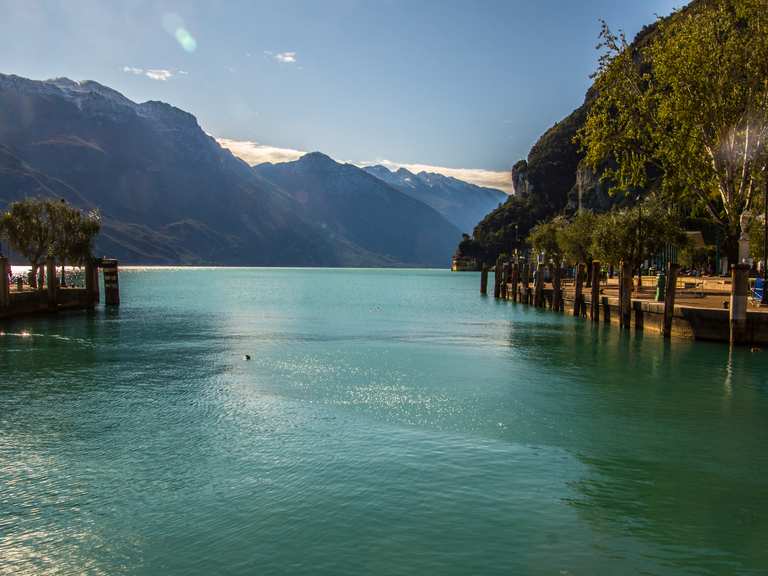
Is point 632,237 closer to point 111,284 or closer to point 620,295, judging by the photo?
point 620,295

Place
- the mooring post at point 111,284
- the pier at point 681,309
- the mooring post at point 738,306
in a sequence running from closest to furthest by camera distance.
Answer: the mooring post at point 738,306
the pier at point 681,309
the mooring post at point 111,284

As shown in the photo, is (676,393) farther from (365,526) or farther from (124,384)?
(124,384)

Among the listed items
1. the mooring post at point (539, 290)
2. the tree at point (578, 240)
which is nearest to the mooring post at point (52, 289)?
the mooring post at point (539, 290)

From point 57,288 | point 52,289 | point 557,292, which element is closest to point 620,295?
point 557,292

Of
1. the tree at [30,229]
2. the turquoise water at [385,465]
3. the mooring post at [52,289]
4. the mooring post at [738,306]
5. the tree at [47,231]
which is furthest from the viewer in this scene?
the tree at [47,231]

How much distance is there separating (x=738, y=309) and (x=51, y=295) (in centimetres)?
4764

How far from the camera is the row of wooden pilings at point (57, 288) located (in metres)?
44.7

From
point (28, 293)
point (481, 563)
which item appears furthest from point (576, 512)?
point (28, 293)

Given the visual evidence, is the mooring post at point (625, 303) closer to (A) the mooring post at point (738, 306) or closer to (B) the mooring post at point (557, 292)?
(A) the mooring post at point (738, 306)

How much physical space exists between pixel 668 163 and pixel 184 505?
3482cm

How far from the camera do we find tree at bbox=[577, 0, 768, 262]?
32281 millimetres

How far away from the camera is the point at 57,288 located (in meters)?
53.8

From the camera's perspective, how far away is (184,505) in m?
11.4

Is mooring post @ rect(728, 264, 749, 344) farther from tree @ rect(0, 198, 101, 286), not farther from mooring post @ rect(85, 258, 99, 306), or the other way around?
tree @ rect(0, 198, 101, 286)
